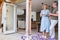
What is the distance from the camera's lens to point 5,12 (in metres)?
5.83

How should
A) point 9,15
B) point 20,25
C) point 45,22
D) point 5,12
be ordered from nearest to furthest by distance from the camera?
point 45,22, point 5,12, point 9,15, point 20,25

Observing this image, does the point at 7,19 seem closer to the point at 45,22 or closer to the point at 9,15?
the point at 9,15

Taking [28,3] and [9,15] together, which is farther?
[9,15]

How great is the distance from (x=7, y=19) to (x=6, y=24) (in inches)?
11.5

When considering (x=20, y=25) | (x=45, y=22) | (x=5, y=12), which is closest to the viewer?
(x=45, y=22)

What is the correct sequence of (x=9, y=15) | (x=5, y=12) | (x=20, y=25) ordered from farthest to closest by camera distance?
(x=20, y=25)
(x=9, y=15)
(x=5, y=12)

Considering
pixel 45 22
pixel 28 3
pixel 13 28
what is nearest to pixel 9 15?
pixel 13 28

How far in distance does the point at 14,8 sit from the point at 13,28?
1082mm

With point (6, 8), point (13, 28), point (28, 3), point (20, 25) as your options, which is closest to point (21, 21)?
point (20, 25)

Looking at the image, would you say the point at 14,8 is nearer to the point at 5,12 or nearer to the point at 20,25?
the point at 5,12

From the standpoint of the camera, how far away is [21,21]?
8.73 m

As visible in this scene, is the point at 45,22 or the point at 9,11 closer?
the point at 45,22

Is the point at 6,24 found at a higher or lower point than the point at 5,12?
lower

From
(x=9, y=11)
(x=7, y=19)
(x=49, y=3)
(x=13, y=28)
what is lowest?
(x=13, y=28)
